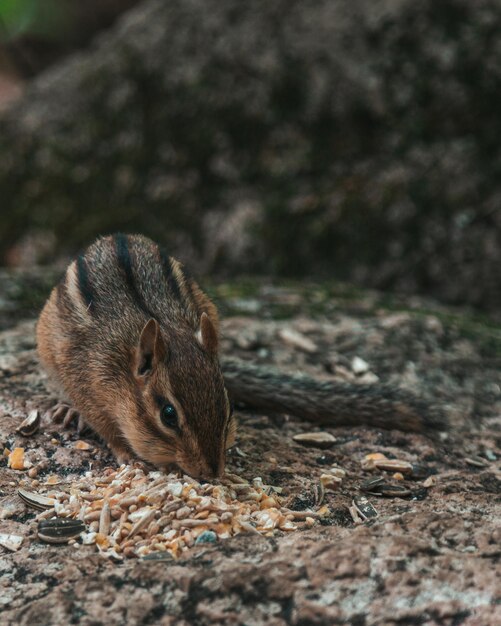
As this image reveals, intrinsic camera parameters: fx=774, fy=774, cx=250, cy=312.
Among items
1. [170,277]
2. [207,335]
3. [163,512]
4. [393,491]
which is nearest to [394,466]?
[393,491]

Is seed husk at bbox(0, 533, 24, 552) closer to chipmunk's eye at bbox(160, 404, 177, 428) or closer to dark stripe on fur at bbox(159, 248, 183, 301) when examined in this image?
chipmunk's eye at bbox(160, 404, 177, 428)

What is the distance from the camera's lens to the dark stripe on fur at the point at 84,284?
3808 mm

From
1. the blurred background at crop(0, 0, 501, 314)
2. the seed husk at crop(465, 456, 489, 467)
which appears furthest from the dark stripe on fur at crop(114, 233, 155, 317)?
Answer: the blurred background at crop(0, 0, 501, 314)

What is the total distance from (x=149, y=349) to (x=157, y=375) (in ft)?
0.41

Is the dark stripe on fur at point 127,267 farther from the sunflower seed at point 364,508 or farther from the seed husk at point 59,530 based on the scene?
the sunflower seed at point 364,508

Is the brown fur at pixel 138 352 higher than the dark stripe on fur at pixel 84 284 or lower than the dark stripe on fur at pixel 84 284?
lower

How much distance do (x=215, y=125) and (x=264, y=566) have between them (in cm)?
533

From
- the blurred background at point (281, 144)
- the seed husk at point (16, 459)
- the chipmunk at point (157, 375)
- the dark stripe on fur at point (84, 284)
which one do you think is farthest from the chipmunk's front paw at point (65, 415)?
the blurred background at point (281, 144)

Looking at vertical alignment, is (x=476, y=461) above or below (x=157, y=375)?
below

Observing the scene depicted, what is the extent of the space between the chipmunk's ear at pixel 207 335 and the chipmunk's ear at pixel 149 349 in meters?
0.20

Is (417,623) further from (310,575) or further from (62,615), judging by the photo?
(62,615)

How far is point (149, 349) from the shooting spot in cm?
332

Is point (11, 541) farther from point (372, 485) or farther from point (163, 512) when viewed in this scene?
point (372, 485)

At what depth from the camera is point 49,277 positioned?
19.8ft
